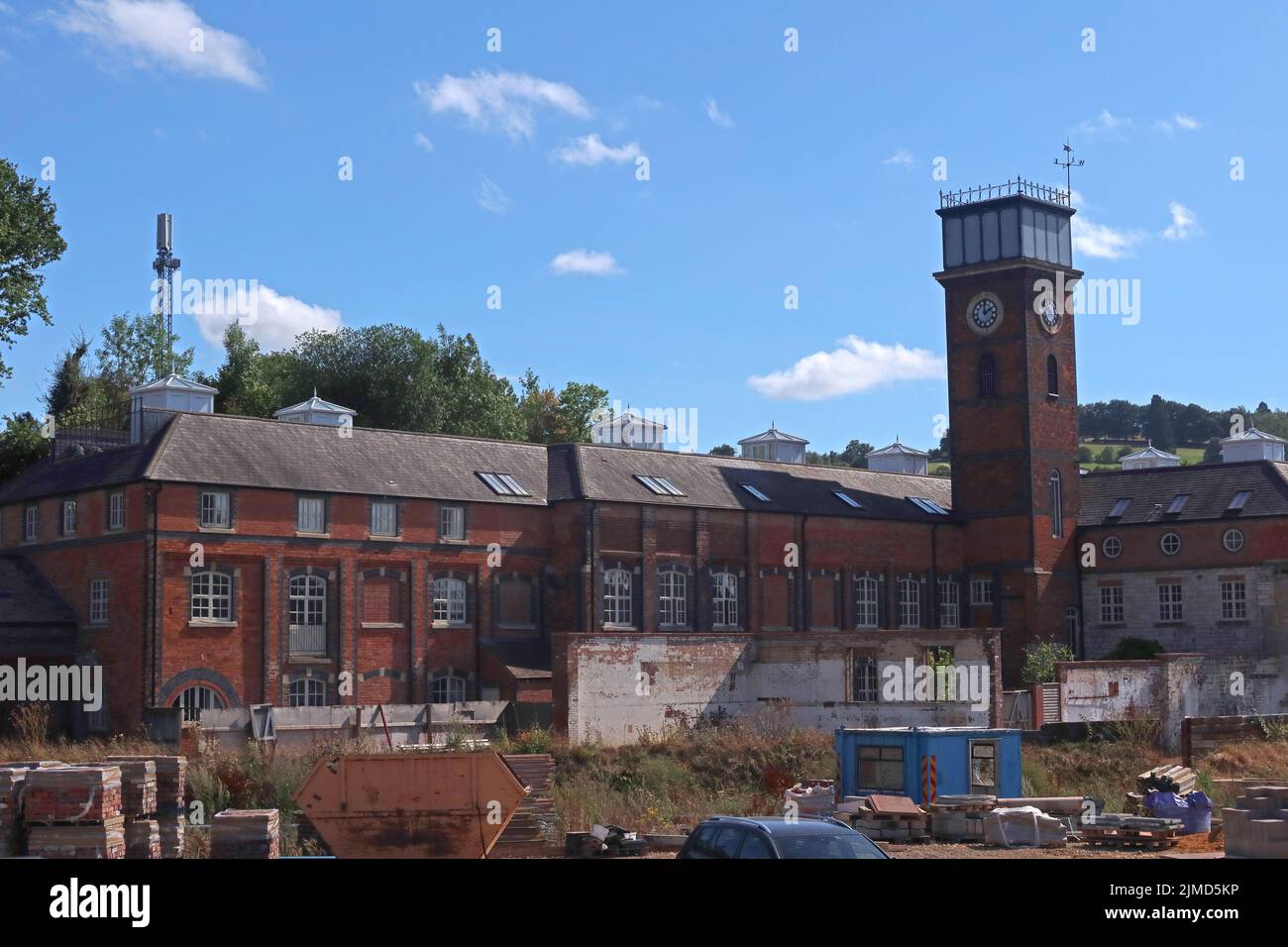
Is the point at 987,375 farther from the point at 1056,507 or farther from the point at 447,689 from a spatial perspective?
the point at 447,689

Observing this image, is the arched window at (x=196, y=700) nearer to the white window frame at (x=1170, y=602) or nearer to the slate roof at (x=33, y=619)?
the slate roof at (x=33, y=619)

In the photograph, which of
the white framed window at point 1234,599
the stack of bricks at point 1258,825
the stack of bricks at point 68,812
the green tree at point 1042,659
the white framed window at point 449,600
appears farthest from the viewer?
the white framed window at point 1234,599

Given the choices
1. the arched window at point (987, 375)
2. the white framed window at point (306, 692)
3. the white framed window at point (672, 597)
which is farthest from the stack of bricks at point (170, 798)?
the arched window at point (987, 375)

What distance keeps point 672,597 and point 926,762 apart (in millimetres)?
21580

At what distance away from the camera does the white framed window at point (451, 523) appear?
46812 millimetres

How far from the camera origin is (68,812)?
18.2 m

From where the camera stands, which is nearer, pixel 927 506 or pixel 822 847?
pixel 822 847

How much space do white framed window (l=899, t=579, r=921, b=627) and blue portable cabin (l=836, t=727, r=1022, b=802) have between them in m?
26.0

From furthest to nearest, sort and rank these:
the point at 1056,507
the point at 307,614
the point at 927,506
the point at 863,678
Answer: the point at 927,506
the point at 1056,507
the point at 307,614
the point at 863,678

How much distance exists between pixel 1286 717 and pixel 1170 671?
11.6 ft

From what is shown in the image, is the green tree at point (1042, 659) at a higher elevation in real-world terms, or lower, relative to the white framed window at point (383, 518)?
lower

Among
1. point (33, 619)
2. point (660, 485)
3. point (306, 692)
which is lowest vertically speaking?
point (306, 692)

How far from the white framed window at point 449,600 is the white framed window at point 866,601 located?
625 inches

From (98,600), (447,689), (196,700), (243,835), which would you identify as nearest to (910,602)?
(447,689)
